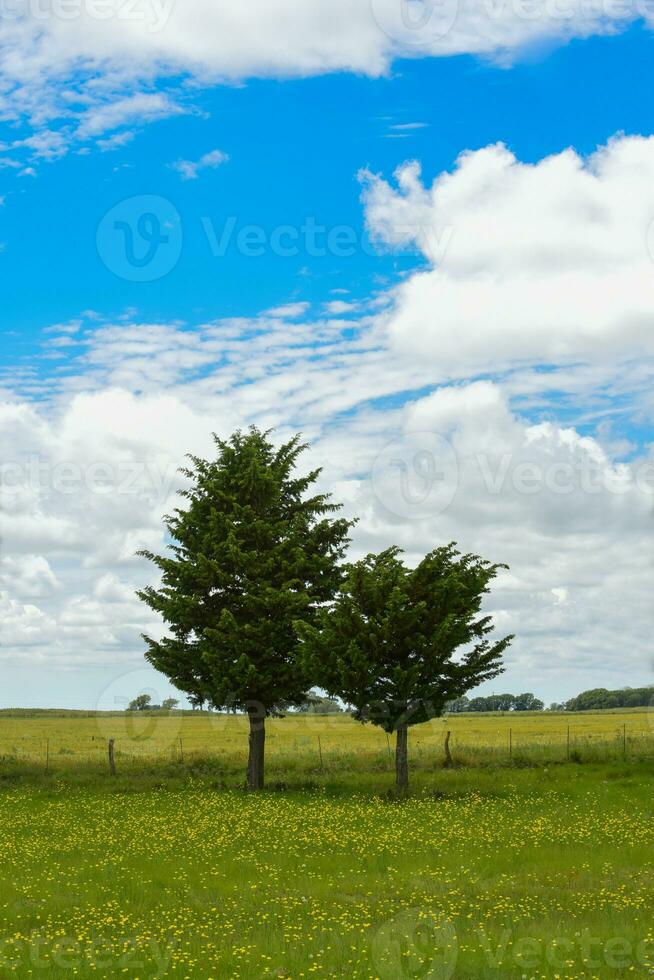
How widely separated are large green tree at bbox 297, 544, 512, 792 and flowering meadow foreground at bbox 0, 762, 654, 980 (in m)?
3.67

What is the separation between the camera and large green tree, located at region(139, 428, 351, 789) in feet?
132

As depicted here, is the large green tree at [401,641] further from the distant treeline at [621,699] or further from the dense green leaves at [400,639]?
the distant treeline at [621,699]

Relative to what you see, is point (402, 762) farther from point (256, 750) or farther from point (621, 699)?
point (621, 699)

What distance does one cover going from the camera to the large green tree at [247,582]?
4019 centimetres

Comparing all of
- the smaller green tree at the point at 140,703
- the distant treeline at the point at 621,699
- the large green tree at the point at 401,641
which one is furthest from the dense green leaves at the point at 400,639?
the distant treeline at the point at 621,699

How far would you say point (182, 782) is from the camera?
42656 millimetres

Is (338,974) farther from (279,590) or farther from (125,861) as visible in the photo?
(279,590)

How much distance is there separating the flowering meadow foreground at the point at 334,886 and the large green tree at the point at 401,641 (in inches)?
144

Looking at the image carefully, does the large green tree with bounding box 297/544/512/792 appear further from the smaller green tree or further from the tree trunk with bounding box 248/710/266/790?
the smaller green tree

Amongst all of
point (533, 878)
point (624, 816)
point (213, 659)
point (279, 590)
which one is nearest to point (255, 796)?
point (213, 659)

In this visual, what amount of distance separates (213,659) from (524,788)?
13.7m

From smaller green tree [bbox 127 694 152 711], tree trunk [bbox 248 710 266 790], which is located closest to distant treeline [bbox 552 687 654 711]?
smaller green tree [bbox 127 694 152 711]

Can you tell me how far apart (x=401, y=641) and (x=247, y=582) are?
7.63m

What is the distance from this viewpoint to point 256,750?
41625mm
